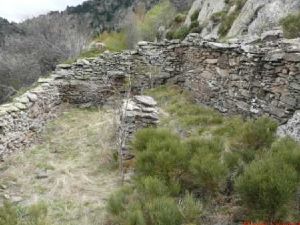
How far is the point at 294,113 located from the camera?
5848 mm

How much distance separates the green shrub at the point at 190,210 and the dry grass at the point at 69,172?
3.88ft

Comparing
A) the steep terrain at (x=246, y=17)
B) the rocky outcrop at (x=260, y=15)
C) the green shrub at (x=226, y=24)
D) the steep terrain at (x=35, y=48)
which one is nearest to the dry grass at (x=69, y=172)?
the steep terrain at (x=246, y=17)

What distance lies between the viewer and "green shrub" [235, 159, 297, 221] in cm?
381

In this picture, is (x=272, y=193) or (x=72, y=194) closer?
(x=272, y=193)

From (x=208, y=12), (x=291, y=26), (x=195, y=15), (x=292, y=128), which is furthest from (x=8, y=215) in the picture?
(x=195, y=15)

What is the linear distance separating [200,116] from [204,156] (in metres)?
3.02

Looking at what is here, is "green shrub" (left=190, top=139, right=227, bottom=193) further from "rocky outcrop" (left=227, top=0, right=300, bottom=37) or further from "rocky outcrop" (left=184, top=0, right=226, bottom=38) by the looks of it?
"rocky outcrop" (left=184, top=0, right=226, bottom=38)

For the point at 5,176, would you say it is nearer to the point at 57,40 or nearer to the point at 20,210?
the point at 20,210

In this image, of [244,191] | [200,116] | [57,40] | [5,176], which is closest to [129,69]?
[200,116]

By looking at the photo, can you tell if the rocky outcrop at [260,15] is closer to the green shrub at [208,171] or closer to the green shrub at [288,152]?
the green shrub at [288,152]

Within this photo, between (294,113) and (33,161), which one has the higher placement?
(294,113)

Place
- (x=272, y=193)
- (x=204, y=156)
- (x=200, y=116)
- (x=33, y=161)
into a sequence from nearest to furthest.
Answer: (x=272, y=193) → (x=204, y=156) → (x=33, y=161) → (x=200, y=116)

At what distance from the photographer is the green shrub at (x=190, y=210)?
4123mm

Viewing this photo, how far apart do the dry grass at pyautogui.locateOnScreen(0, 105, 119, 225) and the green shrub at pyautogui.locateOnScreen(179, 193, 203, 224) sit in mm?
1181
